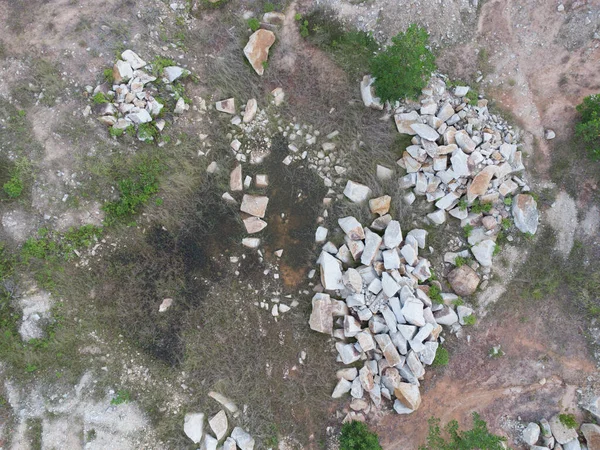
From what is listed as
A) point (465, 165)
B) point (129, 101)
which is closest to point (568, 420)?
point (465, 165)

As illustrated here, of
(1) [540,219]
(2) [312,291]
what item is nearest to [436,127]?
(1) [540,219]

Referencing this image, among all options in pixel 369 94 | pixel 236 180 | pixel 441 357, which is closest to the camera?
pixel 441 357

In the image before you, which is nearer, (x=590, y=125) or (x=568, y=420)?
(x=590, y=125)

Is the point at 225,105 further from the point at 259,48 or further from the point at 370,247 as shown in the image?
the point at 370,247

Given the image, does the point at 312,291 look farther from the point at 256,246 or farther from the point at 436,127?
the point at 436,127

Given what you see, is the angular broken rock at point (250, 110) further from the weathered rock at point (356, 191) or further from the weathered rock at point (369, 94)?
the weathered rock at point (356, 191)

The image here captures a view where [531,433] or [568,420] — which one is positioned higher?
[568,420]

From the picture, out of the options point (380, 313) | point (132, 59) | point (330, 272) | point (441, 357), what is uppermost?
point (132, 59)
